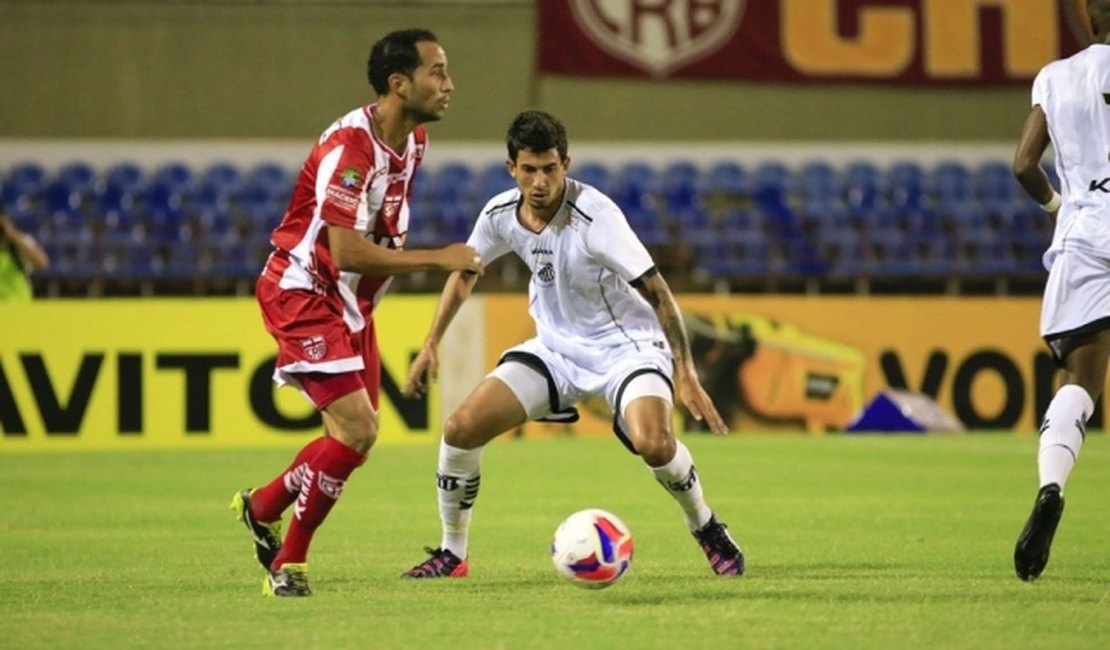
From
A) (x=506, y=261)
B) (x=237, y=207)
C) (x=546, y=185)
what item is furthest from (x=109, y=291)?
(x=546, y=185)

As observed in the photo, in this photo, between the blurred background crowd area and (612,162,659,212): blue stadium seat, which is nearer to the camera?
the blurred background crowd area

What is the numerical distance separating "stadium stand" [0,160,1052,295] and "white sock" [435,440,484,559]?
12.1 m

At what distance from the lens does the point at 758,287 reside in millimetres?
21078

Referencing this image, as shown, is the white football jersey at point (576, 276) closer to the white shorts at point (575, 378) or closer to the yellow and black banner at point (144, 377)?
the white shorts at point (575, 378)

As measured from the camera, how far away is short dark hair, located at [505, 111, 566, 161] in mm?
7535

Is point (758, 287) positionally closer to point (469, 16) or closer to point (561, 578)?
point (469, 16)

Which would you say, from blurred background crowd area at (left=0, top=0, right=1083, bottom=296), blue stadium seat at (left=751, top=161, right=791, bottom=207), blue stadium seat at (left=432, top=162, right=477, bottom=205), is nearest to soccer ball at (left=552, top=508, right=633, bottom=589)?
blurred background crowd area at (left=0, top=0, right=1083, bottom=296)

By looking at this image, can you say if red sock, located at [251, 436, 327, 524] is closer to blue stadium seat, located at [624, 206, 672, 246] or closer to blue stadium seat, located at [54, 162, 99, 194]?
blue stadium seat, located at [624, 206, 672, 246]

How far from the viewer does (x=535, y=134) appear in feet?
24.7

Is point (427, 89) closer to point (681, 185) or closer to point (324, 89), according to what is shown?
point (681, 185)

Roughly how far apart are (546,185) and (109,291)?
44.6ft

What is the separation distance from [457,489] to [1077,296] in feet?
8.23

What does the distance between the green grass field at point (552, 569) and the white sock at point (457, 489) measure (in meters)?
0.20

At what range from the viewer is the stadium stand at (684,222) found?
68.4 ft
